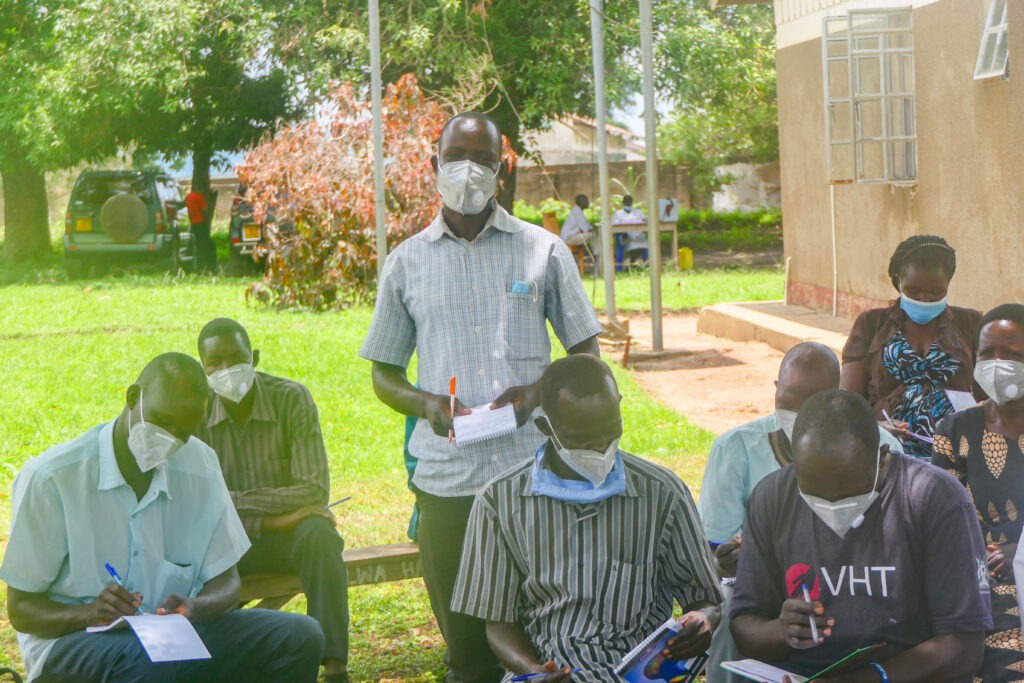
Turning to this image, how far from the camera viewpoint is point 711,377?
38.9 feet

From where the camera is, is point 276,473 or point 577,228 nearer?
point 276,473

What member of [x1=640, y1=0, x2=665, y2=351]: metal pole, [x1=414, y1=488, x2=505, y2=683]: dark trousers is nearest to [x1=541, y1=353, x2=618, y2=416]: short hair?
[x1=414, y1=488, x2=505, y2=683]: dark trousers

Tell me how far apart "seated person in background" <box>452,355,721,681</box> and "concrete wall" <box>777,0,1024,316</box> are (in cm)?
653

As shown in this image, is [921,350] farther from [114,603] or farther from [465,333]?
[114,603]

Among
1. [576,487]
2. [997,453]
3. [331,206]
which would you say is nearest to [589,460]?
[576,487]

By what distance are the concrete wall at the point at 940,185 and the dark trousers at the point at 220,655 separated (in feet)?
21.9

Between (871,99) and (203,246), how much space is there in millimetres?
14220

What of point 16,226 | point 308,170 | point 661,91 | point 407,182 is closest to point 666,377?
point 407,182

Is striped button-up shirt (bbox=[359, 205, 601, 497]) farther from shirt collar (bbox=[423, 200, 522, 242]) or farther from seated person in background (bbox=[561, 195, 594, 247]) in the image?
seated person in background (bbox=[561, 195, 594, 247])

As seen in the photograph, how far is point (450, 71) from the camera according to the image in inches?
768

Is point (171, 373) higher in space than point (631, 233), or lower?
lower

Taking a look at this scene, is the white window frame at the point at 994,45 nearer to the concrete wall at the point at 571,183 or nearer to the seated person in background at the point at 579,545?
the seated person in background at the point at 579,545

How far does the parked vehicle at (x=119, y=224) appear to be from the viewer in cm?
2066

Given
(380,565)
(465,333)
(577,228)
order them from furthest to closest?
(577,228), (380,565), (465,333)
